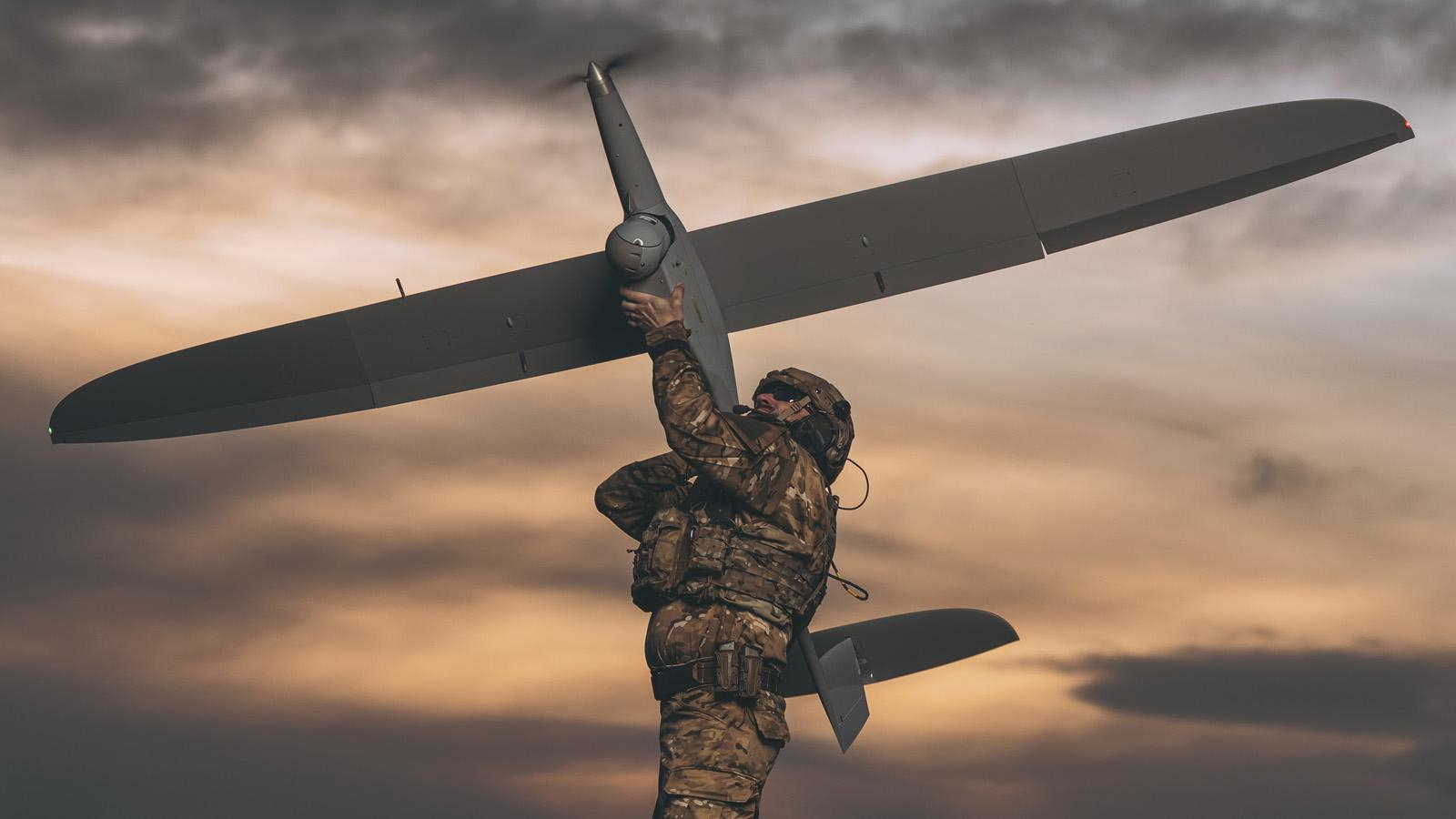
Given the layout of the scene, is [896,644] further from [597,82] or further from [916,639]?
[597,82]

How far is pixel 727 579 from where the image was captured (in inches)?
282

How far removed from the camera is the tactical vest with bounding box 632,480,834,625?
7164 mm

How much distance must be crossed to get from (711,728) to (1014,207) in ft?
17.3

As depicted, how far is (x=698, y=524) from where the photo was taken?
23.9 ft

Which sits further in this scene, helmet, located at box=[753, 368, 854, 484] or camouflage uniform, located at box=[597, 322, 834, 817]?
helmet, located at box=[753, 368, 854, 484]

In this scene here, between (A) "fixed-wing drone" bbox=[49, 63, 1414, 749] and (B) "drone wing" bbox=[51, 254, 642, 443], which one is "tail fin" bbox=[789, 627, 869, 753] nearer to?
(A) "fixed-wing drone" bbox=[49, 63, 1414, 749]

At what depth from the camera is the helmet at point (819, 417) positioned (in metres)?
7.58

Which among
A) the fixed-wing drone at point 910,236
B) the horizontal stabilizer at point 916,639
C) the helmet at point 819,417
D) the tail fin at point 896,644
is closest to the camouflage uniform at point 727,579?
the helmet at point 819,417

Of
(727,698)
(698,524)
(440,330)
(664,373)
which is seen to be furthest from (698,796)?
(440,330)

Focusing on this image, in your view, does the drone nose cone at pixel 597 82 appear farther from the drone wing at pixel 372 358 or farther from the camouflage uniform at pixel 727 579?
the camouflage uniform at pixel 727 579

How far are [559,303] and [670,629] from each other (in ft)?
13.1

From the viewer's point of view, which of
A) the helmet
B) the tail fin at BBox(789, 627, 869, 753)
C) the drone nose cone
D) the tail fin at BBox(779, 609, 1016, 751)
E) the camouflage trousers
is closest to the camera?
the camouflage trousers

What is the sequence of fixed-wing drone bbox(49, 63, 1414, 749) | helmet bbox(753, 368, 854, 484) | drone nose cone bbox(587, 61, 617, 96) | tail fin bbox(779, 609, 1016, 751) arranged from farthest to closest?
fixed-wing drone bbox(49, 63, 1414, 749), drone nose cone bbox(587, 61, 617, 96), tail fin bbox(779, 609, 1016, 751), helmet bbox(753, 368, 854, 484)

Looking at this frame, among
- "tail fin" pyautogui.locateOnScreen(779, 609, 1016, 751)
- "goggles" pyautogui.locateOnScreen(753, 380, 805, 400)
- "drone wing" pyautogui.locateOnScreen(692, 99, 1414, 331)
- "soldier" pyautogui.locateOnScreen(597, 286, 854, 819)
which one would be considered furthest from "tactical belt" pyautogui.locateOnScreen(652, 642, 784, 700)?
"drone wing" pyautogui.locateOnScreen(692, 99, 1414, 331)
